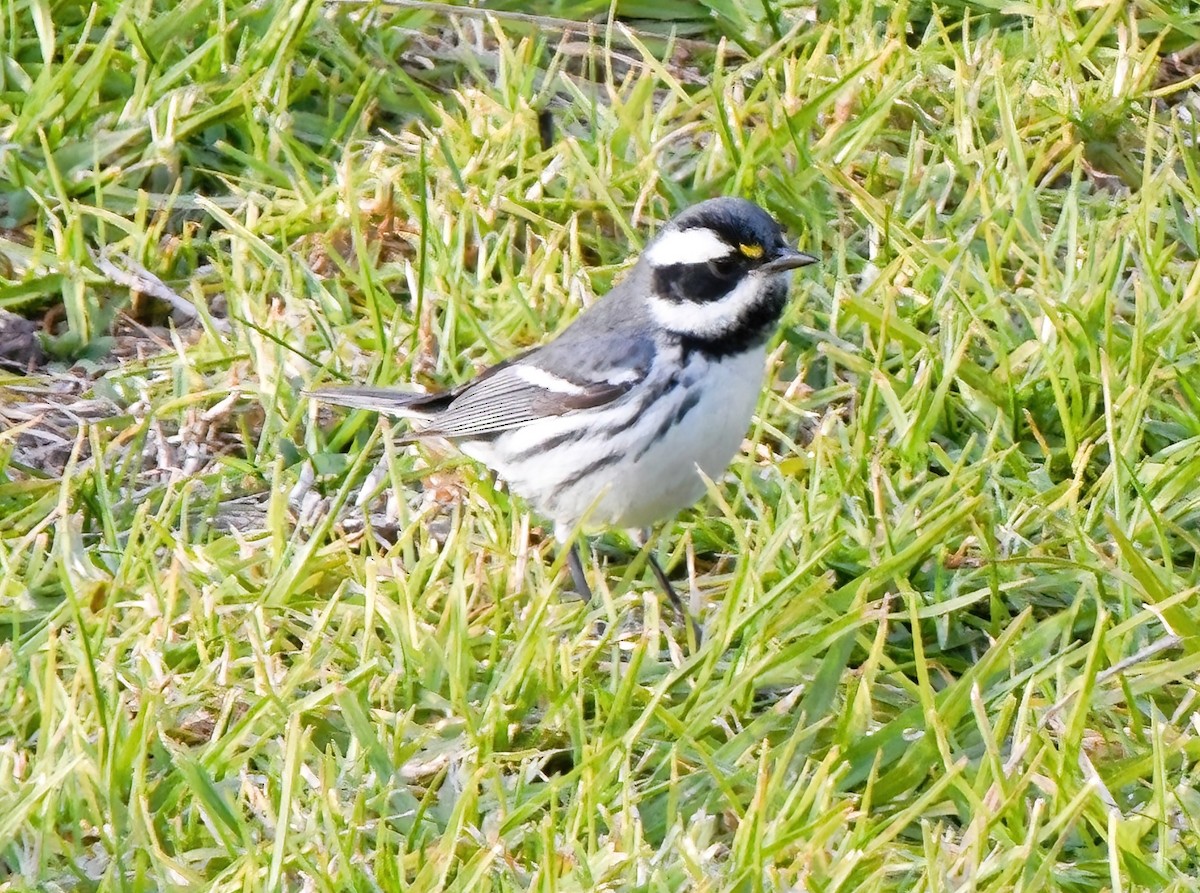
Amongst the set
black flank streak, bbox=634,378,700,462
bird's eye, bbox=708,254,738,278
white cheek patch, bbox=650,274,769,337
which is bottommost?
black flank streak, bbox=634,378,700,462

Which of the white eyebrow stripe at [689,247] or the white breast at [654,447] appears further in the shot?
the white eyebrow stripe at [689,247]

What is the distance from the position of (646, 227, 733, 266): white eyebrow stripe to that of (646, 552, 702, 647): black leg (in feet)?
2.38

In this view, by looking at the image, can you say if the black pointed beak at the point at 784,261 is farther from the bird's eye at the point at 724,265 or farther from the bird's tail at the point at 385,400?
the bird's tail at the point at 385,400

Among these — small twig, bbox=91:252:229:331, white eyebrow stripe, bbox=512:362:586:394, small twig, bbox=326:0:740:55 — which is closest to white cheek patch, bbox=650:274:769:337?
white eyebrow stripe, bbox=512:362:586:394

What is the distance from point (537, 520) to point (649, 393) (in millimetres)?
557

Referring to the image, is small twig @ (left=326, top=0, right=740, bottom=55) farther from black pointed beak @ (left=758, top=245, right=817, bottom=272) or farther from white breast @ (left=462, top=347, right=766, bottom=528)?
white breast @ (left=462, top=347, right=766, bottom=528)

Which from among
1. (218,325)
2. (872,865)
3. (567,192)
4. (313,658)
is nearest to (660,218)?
(567,192)

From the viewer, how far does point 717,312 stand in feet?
15.2

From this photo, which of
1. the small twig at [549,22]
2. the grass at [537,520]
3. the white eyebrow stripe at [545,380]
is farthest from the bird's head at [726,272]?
the small twig at [549,22]

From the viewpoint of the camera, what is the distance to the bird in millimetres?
4516

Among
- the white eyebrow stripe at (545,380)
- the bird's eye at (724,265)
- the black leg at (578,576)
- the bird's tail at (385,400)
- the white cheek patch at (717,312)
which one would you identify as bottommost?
the black leg at (578,576)

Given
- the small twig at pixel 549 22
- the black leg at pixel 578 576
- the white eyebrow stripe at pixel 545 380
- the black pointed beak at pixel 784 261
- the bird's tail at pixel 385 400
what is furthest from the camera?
the small twig at pixel 549 22

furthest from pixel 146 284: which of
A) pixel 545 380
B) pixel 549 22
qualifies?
pixel 549 22

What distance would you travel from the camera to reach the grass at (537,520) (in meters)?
3.61
